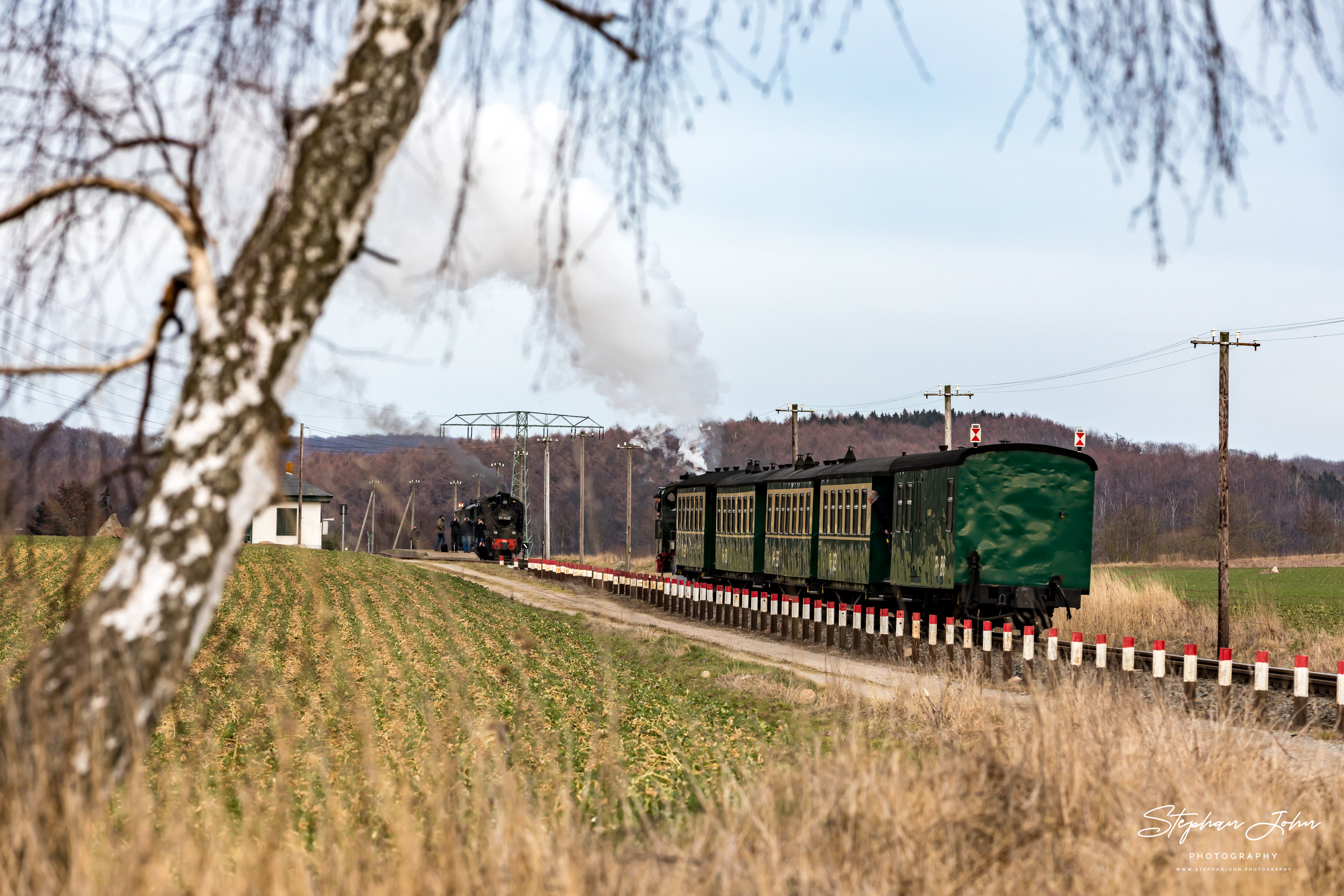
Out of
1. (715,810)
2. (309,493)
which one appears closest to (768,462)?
(309,493)

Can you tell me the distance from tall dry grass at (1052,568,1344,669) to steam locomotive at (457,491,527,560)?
37138mm

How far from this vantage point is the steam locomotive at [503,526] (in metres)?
58.5

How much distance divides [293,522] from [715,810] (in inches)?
2706

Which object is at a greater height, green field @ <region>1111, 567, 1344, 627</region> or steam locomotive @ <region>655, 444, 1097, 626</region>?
steam locomotive @ <region>655, 444, 1097, 626</region>

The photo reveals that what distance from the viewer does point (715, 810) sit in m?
5.96

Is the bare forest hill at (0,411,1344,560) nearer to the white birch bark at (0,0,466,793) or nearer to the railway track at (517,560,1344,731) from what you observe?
the railway track at (517,560,1344,731)

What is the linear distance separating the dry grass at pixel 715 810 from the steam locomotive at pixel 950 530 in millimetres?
8127

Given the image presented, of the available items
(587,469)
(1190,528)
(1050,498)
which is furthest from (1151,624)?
(587,469)

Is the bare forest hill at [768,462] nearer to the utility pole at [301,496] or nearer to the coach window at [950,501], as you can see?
the utility pole at [301,496]

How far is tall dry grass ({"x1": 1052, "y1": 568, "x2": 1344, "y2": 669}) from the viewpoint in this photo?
2067cm

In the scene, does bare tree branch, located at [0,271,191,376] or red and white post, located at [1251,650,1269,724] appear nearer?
bare tree branch, located at [0,271,191,376]

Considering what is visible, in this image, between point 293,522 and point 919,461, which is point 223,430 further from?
point 293,522
